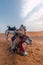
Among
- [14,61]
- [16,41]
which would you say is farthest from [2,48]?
[14,61]

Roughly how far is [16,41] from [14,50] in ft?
1.70

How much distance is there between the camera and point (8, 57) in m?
9.94

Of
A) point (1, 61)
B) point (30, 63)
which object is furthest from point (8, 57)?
point (30, 63)

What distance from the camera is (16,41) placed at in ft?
34.2

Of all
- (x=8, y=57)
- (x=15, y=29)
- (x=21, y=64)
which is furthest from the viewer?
(x=15, y=29)

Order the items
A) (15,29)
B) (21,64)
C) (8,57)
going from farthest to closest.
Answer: (15,29), (8,57), (21,64)

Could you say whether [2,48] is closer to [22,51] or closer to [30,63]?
[22,51]

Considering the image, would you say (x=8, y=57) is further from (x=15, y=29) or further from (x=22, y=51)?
(x=15, y=29)

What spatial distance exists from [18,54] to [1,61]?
3.84ft

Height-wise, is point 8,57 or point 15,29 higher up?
point 15,29

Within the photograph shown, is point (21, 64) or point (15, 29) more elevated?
point (15, 29)

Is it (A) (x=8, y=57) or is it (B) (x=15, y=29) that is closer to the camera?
(A) (x=8, y=57)

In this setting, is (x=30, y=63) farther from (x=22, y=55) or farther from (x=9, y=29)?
(x=9, y=29)

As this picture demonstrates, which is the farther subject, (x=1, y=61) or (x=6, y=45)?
(x=6, y=45)
